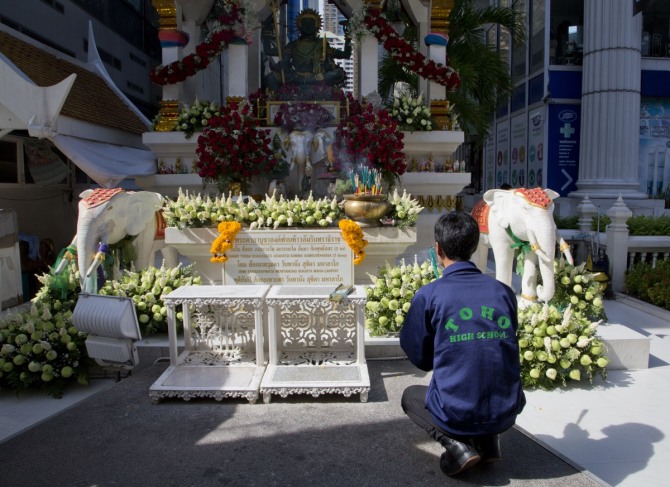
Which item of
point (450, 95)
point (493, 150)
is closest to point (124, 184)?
point (450, 95)

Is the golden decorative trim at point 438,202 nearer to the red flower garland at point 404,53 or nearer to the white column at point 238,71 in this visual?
the red flower garland at point 404,53

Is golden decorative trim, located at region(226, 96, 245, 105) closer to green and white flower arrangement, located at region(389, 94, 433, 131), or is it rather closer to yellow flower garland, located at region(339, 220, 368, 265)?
green and white flower arrangement, located at region(389, 94, 433, 131)

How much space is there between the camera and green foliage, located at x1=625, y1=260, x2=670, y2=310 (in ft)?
28.2

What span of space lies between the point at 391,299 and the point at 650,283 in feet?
18.1

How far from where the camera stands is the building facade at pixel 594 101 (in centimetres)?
1644

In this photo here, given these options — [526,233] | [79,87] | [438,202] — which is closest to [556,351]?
[526,233]

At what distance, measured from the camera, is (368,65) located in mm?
11062

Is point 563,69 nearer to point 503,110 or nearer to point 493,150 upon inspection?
point 503,110

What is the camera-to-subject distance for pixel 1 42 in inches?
414

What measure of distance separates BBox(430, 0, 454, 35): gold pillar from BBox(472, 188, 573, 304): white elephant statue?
604 centimetres

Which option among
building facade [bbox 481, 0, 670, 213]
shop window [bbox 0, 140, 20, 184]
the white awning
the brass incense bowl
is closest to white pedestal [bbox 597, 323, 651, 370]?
the brass incense bowl

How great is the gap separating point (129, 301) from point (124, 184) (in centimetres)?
1169

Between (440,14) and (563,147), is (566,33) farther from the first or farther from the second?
(440,14)

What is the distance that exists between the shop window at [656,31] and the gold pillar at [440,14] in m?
9.87
